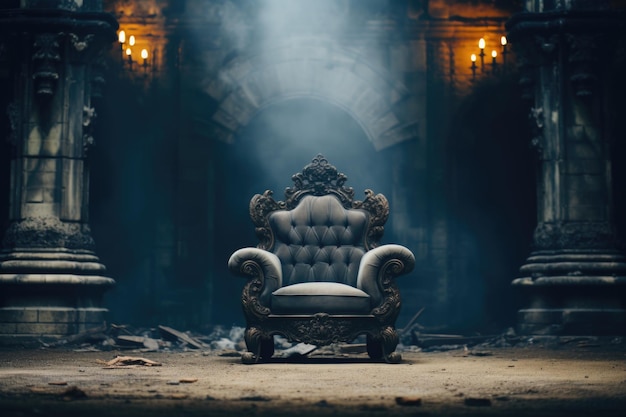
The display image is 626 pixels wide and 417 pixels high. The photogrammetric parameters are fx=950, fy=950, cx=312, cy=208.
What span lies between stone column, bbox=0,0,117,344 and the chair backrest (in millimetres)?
2619

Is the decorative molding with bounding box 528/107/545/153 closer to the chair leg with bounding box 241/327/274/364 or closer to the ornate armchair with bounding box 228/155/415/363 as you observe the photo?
the ornate armchair with bounding box 228/155/415/363

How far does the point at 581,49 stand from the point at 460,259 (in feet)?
11.6

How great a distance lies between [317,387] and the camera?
4.65 metres

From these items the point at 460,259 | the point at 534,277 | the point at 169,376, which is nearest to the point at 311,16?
the point at 460,259

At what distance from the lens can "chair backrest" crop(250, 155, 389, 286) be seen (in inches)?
286

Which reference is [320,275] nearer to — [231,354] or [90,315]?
[231,354]

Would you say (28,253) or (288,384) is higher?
(28,253)

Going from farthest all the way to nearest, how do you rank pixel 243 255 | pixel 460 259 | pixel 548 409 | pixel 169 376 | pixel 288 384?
pixel 460 259 → pixel 243 255 → pixel 169 376 → pixel 288 384 → pixel 548 409

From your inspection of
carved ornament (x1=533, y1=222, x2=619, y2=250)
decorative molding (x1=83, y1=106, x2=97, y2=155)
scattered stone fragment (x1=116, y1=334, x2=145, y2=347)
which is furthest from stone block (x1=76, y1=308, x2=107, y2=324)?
carved ornament (x1=533, y1=222, x2=619, y2=250)

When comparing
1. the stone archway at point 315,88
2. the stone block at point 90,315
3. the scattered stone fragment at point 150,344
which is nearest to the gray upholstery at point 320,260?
the scattered stone fragment at point 150,344

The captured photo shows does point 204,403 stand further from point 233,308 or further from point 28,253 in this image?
point 233,308

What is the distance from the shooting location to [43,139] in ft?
30.7

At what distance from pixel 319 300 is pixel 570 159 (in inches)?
152

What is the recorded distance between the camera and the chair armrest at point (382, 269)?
6.80 m
